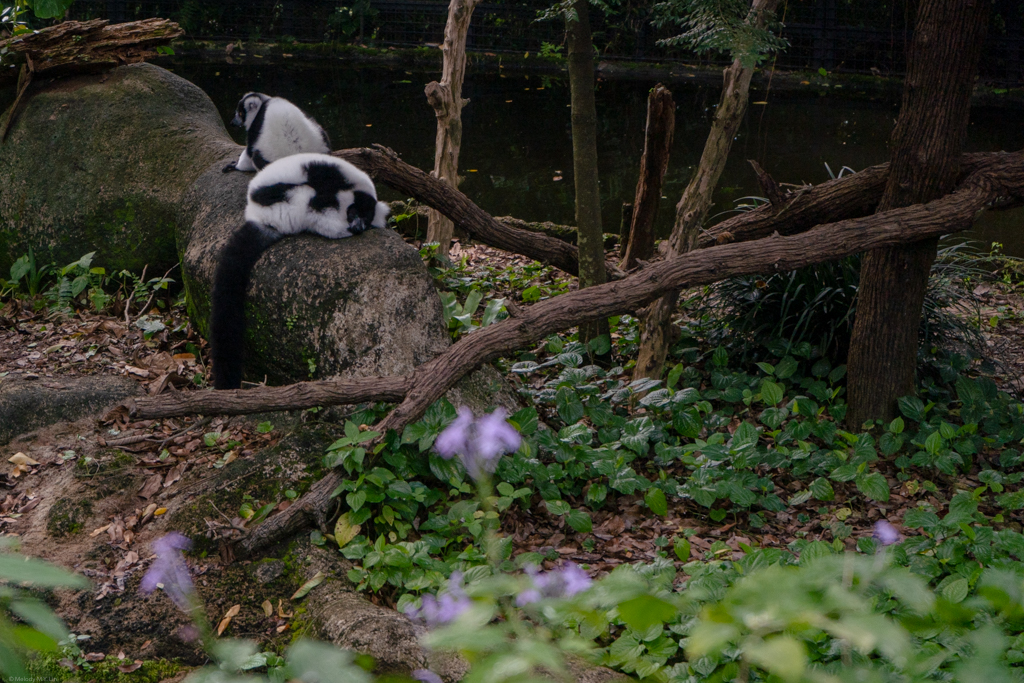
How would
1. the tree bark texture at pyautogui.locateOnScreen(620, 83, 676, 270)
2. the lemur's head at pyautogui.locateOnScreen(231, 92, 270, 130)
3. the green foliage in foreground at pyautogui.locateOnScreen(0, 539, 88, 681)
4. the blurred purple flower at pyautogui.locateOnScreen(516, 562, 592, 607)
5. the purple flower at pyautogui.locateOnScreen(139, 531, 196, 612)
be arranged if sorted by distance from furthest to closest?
the lemur's head at pyautogui.locateOnScreen(231, 92, 270, 130) < the tree bark texture at pyautogui.locateOnScreen(620, 83, 676, 270) < the purple flower at pyautogui.locateOnScreen(139, 531, 196, 612) < the blurred purple flower at pyautogui.locateOnScreen(516, 562, 592, 607) < the green foliage in foreground at pyautogui.locateOnScreen(0, 539, 88, 681)

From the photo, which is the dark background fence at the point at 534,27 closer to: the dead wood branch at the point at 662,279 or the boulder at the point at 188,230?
the boulder at the point at 188,230

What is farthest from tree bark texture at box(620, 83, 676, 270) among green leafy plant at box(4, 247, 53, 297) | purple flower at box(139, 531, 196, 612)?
green leafy plant at box(4, 247, 53, 297)

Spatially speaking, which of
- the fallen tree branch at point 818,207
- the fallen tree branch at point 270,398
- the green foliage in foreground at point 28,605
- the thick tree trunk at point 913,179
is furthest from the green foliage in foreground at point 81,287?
the green foliage in foreground at point 28,605

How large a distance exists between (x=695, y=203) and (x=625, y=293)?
119 cm

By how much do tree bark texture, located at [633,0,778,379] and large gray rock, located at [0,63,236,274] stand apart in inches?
119

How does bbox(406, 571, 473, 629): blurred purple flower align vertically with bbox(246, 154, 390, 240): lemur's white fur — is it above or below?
below

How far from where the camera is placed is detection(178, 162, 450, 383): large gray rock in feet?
12.0

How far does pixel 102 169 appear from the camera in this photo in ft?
17.3

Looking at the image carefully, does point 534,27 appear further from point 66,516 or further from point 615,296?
point 66,516

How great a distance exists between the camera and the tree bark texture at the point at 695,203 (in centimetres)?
397

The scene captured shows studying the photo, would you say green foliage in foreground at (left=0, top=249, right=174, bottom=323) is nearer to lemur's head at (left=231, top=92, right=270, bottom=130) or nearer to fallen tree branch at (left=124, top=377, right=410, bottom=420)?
lemur's head at (left=231, top=92, right=270, bottom=130)

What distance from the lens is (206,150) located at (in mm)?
5289

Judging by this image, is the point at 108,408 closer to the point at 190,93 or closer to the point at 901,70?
the point at 190,93

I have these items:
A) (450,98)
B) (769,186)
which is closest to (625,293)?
(769,186)
